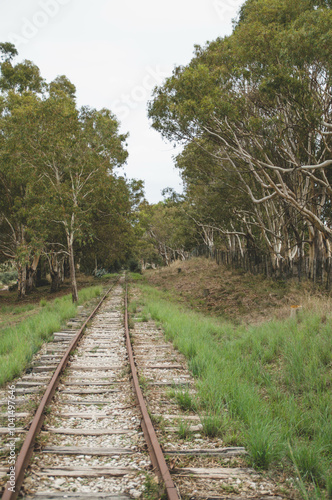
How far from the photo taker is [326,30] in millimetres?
10367

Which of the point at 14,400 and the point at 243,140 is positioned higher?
the point at 243,140

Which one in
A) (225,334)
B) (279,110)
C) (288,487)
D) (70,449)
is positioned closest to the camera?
(288,487)

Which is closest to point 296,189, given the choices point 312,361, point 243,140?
point 243,140

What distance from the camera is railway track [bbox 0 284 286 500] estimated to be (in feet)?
9.80

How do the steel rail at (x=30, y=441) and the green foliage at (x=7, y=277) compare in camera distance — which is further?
the green foliage at (x=7, y=277)

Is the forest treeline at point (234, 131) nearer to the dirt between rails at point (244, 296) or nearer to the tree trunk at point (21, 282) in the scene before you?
the dirt between rails at point (244, 296)

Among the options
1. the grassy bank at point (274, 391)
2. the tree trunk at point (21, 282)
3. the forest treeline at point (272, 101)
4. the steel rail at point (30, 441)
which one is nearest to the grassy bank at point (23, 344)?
the steel rail at point (30, 441)

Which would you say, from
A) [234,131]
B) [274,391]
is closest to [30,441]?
[274,391]

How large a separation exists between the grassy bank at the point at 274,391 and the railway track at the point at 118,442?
26cm

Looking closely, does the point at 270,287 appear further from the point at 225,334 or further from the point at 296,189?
the point at 225,334

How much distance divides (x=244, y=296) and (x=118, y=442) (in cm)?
1449

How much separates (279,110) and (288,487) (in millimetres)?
13170

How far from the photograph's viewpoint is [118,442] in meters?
3.80

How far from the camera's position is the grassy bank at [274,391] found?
343cm
